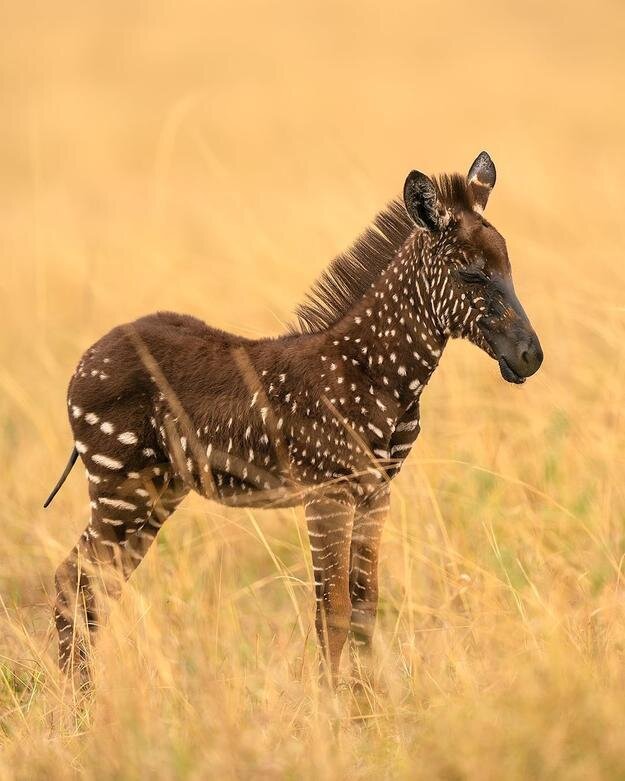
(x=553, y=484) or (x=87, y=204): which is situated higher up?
(x=87, y=204)

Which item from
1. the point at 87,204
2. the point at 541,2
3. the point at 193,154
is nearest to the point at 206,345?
the point at 87,204

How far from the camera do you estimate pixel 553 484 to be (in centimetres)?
797

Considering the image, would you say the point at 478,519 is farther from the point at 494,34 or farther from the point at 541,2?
the point at 541,2

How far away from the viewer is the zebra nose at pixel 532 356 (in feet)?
19.8

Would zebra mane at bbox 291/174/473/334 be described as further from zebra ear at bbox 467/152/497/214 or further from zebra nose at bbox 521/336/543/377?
zebra nose at bbox 521/336/543/377

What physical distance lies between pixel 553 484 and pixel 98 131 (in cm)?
1679

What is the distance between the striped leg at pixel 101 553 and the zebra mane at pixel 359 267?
114 centimetres

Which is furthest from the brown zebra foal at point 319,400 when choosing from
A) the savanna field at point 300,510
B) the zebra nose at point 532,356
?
the savanna field at point 300,510

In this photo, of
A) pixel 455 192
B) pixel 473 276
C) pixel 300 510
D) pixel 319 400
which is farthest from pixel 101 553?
pixel 455 192

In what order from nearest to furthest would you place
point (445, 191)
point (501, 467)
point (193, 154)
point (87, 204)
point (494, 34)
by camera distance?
point (445, 191) < point (501, 467) < point (87, 204) < point (193, 154) < point (494, 34)

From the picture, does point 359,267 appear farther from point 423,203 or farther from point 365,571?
point 365,571

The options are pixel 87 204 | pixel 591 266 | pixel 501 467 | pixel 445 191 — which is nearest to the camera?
pixel 445 191

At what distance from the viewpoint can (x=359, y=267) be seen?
6730 millimetres

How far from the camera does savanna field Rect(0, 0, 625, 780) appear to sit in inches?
204
